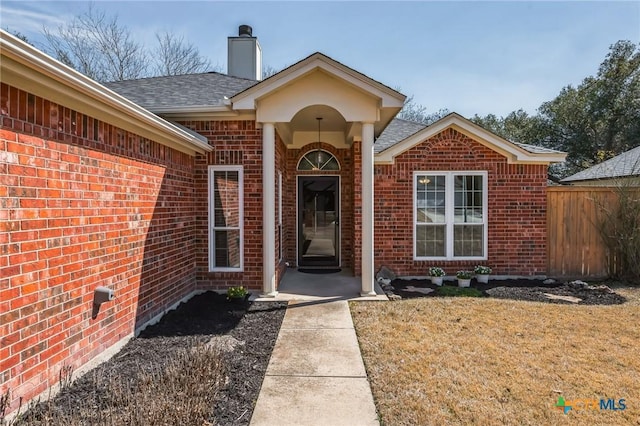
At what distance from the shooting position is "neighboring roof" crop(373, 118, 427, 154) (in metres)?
8.83

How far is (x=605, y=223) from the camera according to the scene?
8453mm

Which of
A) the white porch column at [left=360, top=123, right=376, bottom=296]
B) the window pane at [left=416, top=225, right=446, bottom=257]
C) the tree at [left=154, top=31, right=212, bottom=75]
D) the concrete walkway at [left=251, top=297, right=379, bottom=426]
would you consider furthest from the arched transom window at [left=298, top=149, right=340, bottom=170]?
the tree at [left=154, top=31, right=212, bottom=75]

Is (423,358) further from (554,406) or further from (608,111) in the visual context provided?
(608,111)

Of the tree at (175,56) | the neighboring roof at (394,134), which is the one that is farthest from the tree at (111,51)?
the neighboring roof at (394,134)

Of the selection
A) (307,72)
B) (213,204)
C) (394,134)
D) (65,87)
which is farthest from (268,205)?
(394,134)

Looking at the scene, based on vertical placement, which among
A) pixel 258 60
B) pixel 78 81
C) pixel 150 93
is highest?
pixel 258 60

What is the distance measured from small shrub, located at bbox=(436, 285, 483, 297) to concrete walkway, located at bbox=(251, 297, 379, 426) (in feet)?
8.69

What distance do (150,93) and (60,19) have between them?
53.2 ft

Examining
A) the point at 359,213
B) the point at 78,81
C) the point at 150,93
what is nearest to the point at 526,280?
the point at 359,213

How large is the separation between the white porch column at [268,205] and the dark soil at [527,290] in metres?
2.50

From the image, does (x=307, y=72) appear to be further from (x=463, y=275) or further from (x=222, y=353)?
(x=463, y=275)

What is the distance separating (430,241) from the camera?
28.1 ft

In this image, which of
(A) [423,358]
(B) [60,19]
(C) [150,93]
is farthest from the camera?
(B) [60,19]

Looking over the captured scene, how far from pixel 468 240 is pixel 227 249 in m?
5.63
